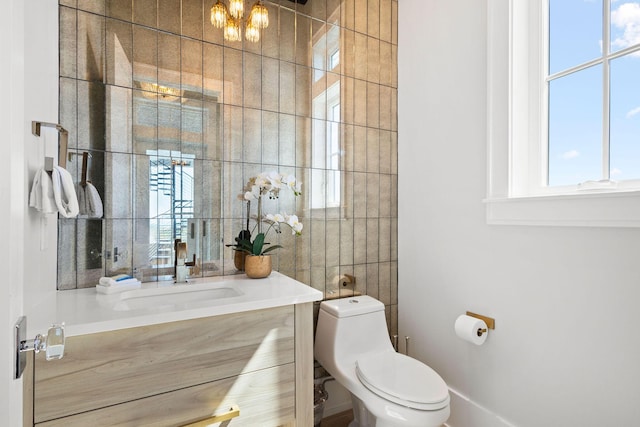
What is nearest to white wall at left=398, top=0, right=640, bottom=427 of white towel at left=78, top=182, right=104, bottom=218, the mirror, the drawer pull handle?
the mirror

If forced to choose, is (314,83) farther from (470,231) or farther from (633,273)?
(633,273)

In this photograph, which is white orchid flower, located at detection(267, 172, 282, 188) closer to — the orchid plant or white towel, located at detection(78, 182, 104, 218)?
the orchid plant

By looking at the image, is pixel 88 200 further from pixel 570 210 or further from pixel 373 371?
pixel 570 210

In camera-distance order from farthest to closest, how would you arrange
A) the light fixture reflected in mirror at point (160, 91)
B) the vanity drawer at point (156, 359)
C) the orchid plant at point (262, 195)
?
the orchid plant at point (262, 195), the light fixture reflected in mirror at point (160, 91), the vanity drawer at point (156, 359)

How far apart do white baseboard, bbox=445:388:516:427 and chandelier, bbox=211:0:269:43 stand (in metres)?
2.09

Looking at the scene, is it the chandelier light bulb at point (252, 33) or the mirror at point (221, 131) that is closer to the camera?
the mirror at point (221, 131)

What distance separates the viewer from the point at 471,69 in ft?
5.20

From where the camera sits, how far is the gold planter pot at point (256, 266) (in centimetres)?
144

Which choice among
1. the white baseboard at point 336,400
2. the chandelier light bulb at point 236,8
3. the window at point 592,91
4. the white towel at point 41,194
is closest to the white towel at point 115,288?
the white towel at point 41,194

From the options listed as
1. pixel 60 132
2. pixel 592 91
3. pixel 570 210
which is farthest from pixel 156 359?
pixel 592 91

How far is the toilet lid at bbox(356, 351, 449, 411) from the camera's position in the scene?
1172 mm

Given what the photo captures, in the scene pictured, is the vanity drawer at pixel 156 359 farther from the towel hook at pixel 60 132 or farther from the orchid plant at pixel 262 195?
the towel hook at pixel 60 132

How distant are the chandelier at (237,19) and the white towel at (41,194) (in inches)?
40.2

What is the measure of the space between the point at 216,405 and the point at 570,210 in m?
1.43
